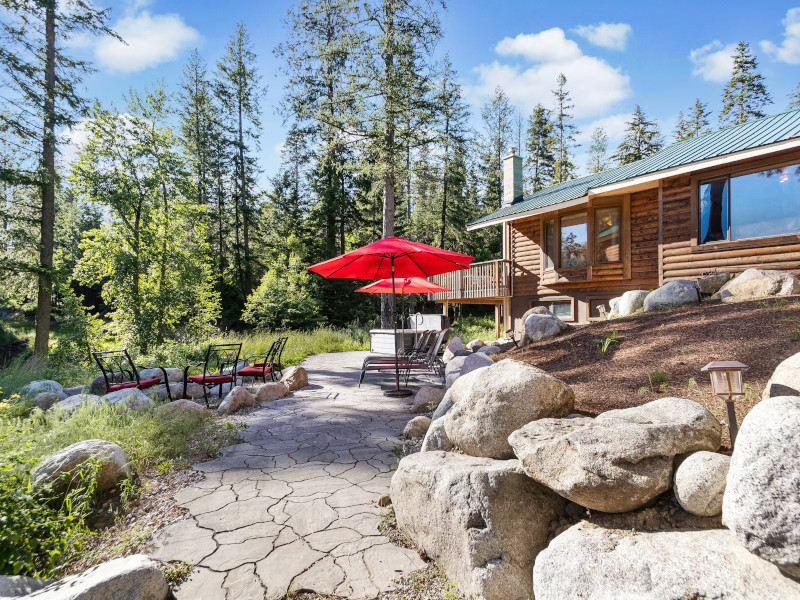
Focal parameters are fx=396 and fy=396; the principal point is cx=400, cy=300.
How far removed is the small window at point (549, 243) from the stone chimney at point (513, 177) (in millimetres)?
3027

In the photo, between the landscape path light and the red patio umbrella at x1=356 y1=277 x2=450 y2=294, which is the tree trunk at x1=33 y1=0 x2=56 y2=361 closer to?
the red patio umbrella at x1=356 y1=277 x2=450 y2=294

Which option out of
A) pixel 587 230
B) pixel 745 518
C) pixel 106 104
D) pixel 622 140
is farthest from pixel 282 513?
pixel 622 140

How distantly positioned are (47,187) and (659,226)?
54.7ft

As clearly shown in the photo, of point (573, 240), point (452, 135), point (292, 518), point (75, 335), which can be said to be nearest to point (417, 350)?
point (292, 518)

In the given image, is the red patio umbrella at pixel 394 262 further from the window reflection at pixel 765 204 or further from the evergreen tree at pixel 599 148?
the evergreen tree at pixel 599 148

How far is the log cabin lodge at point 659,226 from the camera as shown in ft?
25.8

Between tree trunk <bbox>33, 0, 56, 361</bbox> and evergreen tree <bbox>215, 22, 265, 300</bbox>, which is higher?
evergreen tree <bbox>215, 22, 265, 300</bbox>

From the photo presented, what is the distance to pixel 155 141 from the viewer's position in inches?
443

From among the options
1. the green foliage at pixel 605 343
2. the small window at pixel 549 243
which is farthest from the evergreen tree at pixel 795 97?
the green foliage at pixel 605 343

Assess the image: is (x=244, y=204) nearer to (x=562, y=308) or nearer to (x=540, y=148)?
(x=562, y=308)

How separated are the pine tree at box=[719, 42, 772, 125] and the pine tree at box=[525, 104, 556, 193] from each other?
36.8ft

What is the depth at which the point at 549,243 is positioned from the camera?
1273 cm

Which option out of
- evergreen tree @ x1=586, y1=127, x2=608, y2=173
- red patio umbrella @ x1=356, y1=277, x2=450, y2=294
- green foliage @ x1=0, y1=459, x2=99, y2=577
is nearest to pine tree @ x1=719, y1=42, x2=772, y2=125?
evergreen tree @ x1=586, y1=127, x2=608, y2=173

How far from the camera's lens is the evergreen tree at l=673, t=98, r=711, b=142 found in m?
29.0
